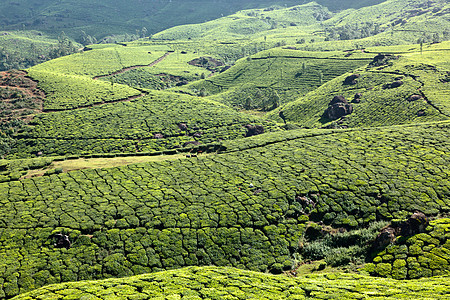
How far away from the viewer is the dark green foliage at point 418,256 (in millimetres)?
35812

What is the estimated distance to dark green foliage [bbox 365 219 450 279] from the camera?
3581 centimetres

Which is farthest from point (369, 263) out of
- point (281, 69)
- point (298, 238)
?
point (281, 69)

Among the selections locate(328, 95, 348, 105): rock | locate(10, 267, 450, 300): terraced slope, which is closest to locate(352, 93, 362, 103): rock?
locate(328, 95, 348, 105): rock

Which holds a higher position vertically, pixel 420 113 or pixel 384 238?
pixel 420 113

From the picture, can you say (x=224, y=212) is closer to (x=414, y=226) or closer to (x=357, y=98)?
(x=414, y=226)

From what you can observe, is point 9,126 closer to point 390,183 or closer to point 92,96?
point 92,96

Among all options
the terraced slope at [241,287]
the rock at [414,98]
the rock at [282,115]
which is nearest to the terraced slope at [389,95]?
the rock at [414,98]

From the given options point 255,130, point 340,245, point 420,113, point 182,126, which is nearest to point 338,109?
point 420,113

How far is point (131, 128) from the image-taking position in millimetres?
99312

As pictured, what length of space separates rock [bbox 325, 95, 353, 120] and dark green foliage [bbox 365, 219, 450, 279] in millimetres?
82813

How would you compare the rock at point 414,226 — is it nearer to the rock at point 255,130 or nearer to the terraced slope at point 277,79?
the rock at point 255,130

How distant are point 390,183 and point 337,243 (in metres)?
16.7

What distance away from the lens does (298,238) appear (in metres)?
46.0

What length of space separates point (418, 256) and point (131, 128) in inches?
3294
